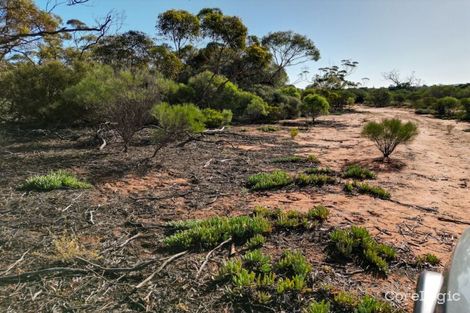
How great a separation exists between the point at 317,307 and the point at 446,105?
31462 mm

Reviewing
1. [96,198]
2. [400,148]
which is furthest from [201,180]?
[400,148]

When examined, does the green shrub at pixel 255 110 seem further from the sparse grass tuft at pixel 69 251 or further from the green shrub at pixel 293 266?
the green shrub at pixel 293 266

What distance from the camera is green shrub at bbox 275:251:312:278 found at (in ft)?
10.5

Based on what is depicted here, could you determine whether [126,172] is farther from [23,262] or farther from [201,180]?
[23,262]

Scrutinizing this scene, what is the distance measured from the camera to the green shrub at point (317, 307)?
8.52 ft

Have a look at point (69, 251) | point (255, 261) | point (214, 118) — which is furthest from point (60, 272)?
point (214, 118)

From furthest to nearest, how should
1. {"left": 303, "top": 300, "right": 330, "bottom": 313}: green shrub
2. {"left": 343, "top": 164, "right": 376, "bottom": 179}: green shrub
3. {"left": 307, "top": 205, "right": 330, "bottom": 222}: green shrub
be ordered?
1. {"left": 343, "top": 164, "right": 376, "bottom": 179}: green shrub
2. {"left": 307, "top": 205, "right": 330, "bottom": 222}: green shrub
3. {"left": 303, "top": 300, "right": 330, "bottom": 313}: green shrub

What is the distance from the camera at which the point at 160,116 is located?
859 cm

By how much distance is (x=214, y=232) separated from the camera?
4059 millimetres

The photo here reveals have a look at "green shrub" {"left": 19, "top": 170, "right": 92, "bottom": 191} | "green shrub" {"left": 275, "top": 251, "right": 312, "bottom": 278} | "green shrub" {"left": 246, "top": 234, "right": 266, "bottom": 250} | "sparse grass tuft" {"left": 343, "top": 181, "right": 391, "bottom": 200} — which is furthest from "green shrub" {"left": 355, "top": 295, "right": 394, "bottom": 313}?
"green shrub" {"left": 19, "top": 170, "right": 92, "bottom": 191}

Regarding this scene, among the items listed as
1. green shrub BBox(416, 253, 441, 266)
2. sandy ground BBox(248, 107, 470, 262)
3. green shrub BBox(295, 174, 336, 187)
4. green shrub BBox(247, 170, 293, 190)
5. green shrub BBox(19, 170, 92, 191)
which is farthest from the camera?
green shrub BBox(295, 174, 336, 187)

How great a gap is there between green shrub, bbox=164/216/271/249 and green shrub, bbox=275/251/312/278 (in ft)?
2.55

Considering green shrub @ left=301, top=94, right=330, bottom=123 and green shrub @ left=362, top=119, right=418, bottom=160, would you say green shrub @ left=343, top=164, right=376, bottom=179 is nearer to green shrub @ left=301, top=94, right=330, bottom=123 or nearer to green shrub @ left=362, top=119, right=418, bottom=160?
green shrub @ left=362, top=119, right=418, bottom=160

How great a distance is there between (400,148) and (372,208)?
7770 mm
